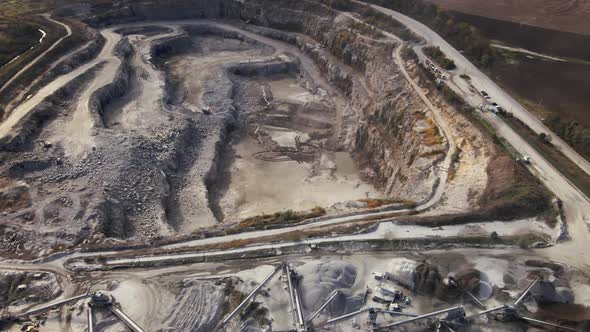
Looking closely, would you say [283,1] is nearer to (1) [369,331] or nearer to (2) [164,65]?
(2) [164,65]

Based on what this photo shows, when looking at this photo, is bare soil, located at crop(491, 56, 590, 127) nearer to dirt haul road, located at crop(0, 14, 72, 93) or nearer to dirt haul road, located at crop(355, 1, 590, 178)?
dirt haul road, located at crop(355, 1, 590, 178)

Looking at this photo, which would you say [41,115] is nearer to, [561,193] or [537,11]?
[561,193]

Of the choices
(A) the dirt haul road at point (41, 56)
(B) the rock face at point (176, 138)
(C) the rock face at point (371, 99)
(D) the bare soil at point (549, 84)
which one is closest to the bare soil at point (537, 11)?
(D) the bare soil at point (549, 84)

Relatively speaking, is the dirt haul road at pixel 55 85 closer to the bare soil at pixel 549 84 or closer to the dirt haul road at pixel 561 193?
the dirt haul road at pixel 561 193

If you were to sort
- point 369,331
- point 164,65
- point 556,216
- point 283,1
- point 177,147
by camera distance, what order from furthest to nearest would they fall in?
point 283,1 → point 164,65 → point 177,147 → point 556,216 → point 369,331

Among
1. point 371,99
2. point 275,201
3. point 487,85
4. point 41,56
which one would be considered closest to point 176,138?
point 275,201

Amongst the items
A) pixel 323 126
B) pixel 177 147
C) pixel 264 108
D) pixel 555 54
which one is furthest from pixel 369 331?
pixel 555 54
